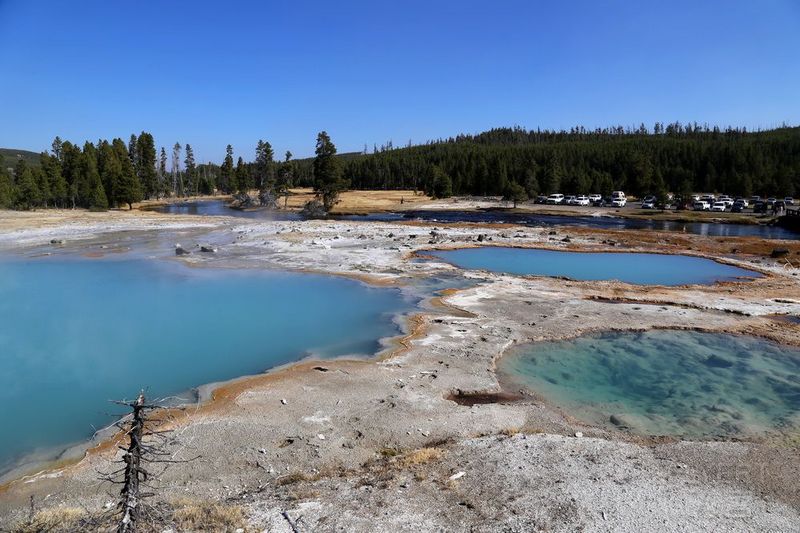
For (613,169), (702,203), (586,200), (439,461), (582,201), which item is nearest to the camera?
(439,461)

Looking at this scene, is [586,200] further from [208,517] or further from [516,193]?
[208,517]

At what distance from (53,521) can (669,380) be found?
14850mm

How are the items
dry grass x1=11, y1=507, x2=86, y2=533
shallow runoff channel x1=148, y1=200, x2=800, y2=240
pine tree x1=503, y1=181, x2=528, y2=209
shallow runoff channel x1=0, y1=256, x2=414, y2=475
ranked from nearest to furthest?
dry grass x1=11, y1=507, x2=86, y2=533 → shallow runoff channel x1=0, y1=256, x2=414, y2=475 → shallow runoff channel x1=148, y1=200, x2=800, y2=240 → pine tree x1=503, y1=181, x2=528, y2=209

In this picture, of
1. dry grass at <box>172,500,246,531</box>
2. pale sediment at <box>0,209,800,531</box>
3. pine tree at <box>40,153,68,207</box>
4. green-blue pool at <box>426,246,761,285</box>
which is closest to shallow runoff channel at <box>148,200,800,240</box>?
green-blue pool at <box>426,246,761,285</box>

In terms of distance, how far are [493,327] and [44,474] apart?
13327 mm

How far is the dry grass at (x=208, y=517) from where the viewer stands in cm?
687

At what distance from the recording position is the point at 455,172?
133 m

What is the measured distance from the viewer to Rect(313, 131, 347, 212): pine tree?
71.7 m

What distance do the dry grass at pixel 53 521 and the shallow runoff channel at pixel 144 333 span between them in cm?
298

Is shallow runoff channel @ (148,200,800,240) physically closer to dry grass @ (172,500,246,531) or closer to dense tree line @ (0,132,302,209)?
dense tree line @ (0,132,302,209)

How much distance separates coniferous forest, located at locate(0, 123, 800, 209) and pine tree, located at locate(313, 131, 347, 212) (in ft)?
2.73

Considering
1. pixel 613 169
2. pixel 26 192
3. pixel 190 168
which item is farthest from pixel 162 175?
pixel 613 169

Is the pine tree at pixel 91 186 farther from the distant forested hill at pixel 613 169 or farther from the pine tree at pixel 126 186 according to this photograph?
the distant forested hill at pixel 613 169

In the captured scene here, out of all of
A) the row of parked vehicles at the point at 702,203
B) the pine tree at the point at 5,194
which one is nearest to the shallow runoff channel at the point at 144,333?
the pine tree at the point at 5,194
